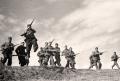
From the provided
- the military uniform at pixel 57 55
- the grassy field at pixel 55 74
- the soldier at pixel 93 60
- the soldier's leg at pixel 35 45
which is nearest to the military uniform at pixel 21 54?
the soldier's leg at pixel 35 45

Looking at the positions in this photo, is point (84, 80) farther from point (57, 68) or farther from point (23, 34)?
point (23, 34)

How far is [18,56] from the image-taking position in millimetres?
20562

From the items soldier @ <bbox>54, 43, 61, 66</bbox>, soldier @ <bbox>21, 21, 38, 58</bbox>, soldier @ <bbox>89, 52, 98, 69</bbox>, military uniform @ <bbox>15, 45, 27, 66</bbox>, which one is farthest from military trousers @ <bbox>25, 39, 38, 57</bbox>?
soldier @ <bbox>89, 52, 98, 69</bbox>

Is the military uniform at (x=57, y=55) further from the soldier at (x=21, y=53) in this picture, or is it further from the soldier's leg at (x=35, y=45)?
the soldier at (x=21, y=53)

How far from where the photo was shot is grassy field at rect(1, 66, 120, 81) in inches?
696

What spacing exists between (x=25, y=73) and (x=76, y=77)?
3490 millimetres

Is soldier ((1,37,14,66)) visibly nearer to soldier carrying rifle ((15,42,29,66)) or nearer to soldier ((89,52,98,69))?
soldier carrying rifle ((15,42,29,66))

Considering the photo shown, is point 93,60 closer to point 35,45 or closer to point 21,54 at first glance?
point 35,45

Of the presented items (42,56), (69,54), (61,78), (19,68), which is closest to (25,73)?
(19,68)

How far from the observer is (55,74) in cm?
1961

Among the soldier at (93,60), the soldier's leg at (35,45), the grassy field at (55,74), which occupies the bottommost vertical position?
the grassy field at (55,74)

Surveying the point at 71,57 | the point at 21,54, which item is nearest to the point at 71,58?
the point at 71,57

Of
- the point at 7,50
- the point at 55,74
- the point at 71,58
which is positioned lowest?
the point at 55,74

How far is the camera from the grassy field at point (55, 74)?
17.7 meters
